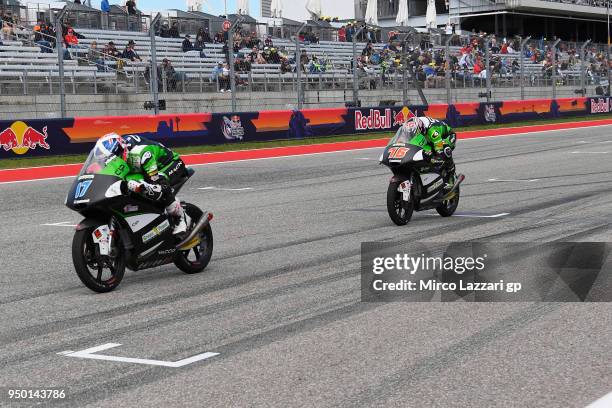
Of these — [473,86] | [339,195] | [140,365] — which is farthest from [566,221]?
[473,86]

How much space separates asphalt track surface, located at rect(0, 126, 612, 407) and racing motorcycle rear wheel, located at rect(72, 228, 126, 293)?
0.13m

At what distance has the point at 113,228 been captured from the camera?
24.6 ft

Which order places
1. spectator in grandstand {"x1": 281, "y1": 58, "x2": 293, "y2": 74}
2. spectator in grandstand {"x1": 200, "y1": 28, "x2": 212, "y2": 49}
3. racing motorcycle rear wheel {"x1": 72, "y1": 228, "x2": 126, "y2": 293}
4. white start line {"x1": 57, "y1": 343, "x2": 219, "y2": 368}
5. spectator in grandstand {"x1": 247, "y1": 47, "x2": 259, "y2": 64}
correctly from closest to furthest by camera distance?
white start line {"x1": 57, "y1": 343, "x2": 219, "y2": 368} → racing motorcycle rear wheel {"x1": 72, "y1": 228, "x2": 126, "y2": 293} → spectator in grandstand {"x1": 281, "y1": 58, "x2": 293, "y2": 74} → spectator in grandstand {"x1": 200, "y1": 28, "x2": 212, "y2": 49} → spectator in grandstand {"x1": 247, "y1": 47, "x2": 259, "y2": 64}

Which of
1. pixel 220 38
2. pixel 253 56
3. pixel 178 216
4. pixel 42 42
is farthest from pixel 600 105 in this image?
pixel 178 216

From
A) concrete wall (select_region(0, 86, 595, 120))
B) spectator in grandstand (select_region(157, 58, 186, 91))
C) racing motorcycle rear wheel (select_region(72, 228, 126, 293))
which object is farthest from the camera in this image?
spectator in grandstand (select_region(157, 58, 186, 91))

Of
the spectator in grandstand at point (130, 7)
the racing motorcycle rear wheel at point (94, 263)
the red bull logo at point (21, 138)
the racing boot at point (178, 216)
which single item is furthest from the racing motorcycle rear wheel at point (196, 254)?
the spectator in grandstand at point (130, 7)

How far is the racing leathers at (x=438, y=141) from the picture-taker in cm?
1141

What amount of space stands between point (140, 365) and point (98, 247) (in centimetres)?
218

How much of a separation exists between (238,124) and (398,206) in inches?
595

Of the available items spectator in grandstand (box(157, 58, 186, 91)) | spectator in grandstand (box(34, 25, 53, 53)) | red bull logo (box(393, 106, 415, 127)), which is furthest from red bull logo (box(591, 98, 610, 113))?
spectator in grandstand (box(34, 25, 53, 53))

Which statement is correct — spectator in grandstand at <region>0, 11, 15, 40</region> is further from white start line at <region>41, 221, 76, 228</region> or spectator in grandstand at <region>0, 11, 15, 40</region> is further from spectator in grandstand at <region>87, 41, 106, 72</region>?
white start line at <region>41, 221, 76, 228</region>

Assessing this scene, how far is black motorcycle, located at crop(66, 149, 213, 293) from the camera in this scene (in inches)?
287

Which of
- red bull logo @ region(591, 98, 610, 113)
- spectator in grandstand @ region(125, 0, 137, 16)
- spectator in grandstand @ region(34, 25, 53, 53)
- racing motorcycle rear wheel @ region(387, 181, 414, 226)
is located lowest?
racing motorcycle rear wheel @ region(387, 181, 414, 226)

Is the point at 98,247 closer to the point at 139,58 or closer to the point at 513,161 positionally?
the point at 513,161
